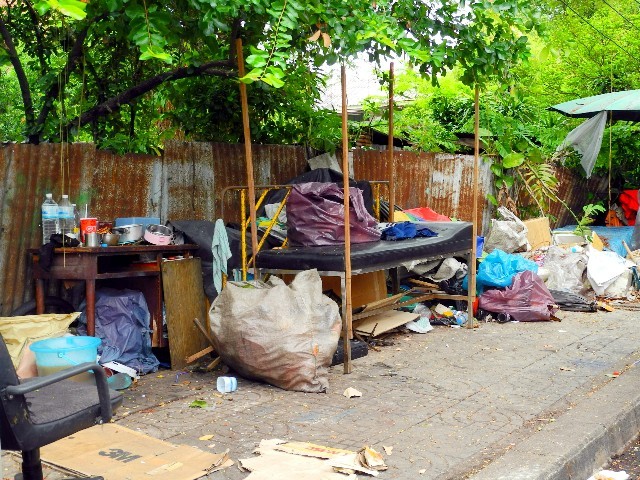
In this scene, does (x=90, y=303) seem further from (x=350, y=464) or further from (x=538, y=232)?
(x=538, y=232)

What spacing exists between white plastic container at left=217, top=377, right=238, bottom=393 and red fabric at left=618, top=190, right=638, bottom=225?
1177cm

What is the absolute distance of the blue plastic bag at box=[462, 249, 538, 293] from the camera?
940 cm

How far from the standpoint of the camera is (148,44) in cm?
522

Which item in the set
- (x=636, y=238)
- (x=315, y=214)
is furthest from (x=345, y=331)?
(x=636, y=238)

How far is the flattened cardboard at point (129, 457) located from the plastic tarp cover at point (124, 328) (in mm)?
1578

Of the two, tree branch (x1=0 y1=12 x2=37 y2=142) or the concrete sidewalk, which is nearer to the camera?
the concrete sidewalk

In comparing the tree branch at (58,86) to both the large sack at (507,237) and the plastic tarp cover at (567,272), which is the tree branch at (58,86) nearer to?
the plastic tarp cover at (567,272)

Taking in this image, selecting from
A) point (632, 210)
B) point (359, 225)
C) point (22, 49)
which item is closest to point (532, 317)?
point (359, 225)

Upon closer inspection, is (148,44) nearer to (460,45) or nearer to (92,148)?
(92,148)

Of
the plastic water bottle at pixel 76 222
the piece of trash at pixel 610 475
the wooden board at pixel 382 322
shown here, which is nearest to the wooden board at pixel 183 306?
the plastic water bottle at pixel 76 222

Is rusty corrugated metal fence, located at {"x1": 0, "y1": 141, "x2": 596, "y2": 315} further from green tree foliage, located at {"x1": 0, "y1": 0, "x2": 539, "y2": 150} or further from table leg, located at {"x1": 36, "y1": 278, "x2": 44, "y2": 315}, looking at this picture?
green tree foliage, located at {"x1": 0, "y1": 0, "x2": 539, "y2": 150}

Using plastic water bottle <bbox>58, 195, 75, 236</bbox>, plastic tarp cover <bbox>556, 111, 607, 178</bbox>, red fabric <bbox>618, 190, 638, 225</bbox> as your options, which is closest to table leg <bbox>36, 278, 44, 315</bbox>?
plastic water bottle <bbox>58, 195, 75, 236</bbox>

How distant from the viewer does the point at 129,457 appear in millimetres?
4562

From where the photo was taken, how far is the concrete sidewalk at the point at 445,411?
4.72 m
